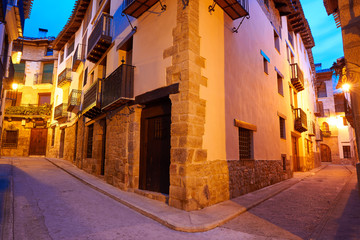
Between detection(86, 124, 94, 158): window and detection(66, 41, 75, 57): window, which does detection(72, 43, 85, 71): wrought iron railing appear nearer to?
detection(66, 41, 75, 57): window

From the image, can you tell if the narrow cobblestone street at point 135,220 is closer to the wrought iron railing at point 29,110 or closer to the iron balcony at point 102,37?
the iron balcony at point 102,37

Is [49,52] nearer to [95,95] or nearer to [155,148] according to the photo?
[95,95]

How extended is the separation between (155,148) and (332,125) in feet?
104

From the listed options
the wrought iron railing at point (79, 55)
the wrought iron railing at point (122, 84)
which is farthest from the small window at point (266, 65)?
the wrought iron railing at point (79, 55)

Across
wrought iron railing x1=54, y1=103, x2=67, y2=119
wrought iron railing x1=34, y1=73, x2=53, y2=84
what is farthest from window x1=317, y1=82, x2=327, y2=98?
wrought iron railing x1=34, y1=73, x2=53, y2=84

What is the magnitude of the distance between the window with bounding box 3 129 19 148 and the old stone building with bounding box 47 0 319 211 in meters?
13.5

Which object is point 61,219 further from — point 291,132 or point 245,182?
point 291,132

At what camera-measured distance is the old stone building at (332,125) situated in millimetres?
28906

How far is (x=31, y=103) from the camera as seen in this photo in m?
21.8

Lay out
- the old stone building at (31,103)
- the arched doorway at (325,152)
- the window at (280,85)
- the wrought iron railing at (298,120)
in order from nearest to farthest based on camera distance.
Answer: the window at (280,85) < the wrought iron railing at (298,120) < the old stone building at (31,103) < the arched doorway at (325,152)

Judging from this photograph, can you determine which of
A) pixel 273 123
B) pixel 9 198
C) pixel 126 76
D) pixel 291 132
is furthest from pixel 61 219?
pixel 291 132

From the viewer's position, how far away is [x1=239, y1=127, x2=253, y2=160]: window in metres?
7.87

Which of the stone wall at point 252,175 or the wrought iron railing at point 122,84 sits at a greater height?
the wrought iron railing at point 122,84

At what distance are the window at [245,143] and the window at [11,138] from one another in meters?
22.1
